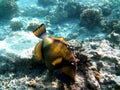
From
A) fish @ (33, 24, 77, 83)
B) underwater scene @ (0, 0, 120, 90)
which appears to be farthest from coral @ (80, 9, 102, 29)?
fish @ (33, 24, 77, 83)

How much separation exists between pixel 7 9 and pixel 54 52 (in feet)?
32.4

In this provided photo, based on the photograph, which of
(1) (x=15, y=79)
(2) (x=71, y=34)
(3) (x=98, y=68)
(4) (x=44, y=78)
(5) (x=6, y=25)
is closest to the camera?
(4) (x=44, y=78)

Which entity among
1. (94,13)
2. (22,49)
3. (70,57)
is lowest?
(94,13)

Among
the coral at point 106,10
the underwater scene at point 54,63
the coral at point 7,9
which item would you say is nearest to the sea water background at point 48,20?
the coral at point 7,9

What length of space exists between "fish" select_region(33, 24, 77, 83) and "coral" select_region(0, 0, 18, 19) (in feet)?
31.4

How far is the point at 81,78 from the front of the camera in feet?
10.9

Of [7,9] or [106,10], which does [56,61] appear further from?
[7,9]

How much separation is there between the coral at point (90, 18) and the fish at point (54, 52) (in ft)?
24.0

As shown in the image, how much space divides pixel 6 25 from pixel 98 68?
25.9 ft

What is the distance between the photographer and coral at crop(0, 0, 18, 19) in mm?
11773

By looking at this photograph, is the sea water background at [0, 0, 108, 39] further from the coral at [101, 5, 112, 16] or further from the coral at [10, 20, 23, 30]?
the coral at [101, 5, 112, 16]

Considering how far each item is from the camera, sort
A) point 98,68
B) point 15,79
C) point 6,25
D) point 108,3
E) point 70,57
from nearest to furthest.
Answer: point 70,57, point 15,79, point 98,68, point 6,25, point 108,3

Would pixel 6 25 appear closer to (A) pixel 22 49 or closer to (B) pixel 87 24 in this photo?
(B) pixel 87 24

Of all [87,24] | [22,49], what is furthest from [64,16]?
[22,49]
